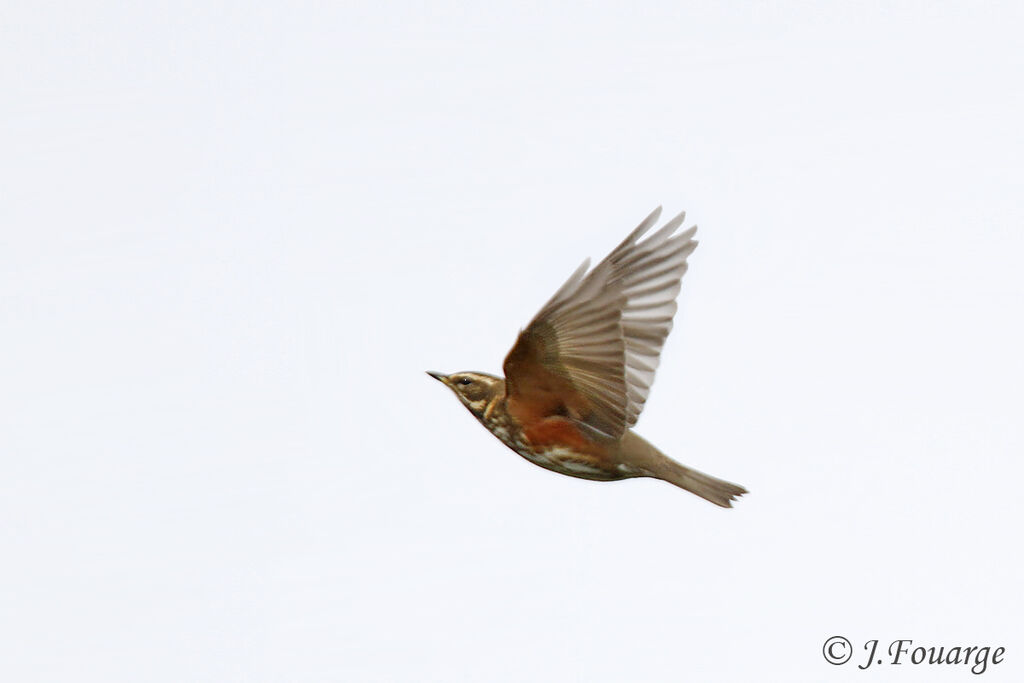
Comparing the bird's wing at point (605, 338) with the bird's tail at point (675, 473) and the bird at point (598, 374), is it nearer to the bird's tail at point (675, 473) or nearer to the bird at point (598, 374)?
the bird at point (598, 374)

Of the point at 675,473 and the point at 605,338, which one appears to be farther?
the point at 675,473

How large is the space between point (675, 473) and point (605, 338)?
1376mm

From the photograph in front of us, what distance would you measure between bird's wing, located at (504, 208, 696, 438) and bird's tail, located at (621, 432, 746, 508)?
24 cm

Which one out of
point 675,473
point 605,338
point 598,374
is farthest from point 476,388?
point 675,473

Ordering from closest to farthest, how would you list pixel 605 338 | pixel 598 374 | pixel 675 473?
pixel 605 338
pixel 598 374
pixel 675 473

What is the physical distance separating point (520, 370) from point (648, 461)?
1.17m

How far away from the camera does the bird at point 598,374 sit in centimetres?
853

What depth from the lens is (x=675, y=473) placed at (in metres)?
9.41

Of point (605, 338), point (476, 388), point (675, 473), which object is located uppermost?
point (605, 338)

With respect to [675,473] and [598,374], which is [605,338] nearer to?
[598,374]

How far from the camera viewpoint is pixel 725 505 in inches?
363

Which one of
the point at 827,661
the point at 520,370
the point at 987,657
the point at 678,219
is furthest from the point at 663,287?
the point at 987,657

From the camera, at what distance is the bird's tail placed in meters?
9.25

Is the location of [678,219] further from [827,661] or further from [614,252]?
[827,661]
